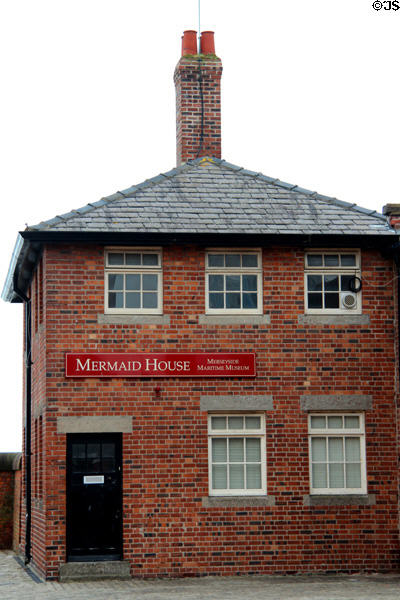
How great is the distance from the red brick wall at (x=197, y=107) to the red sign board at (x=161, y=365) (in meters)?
5.31

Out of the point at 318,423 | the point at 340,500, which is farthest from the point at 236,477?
the point at 340,500

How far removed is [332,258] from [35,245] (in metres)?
5.28

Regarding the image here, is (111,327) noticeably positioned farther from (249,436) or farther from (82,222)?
(249,436)

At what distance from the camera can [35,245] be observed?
61.2ft

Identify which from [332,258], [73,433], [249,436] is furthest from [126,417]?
[332,258]

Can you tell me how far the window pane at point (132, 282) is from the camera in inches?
733

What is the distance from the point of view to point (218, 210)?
19.2 metres

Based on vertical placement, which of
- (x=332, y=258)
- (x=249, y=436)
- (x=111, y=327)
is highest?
(x=332, y=258)

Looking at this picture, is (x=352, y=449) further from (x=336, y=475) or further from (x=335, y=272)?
(x=335, y=272)

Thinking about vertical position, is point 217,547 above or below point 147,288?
below

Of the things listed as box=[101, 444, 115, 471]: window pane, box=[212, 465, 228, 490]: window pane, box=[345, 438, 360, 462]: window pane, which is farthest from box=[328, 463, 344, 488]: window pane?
box=[101, 444, 115, 471]: window pane

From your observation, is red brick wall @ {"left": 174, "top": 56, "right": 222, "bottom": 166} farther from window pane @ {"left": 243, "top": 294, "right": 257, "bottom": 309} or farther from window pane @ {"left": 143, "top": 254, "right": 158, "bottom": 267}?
window pane @ {"left": 243, "top": 294, "right": 257, "bottom": 309}

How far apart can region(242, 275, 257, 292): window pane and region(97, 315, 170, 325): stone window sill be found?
1.51m

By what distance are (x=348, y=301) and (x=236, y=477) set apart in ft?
12.1
